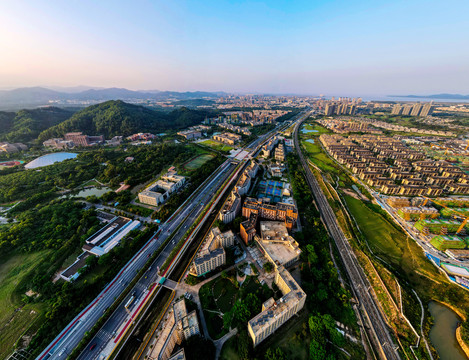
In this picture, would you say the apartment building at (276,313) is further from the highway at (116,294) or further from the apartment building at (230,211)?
the highway at (116,294)

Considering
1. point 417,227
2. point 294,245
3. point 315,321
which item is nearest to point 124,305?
point 315,321

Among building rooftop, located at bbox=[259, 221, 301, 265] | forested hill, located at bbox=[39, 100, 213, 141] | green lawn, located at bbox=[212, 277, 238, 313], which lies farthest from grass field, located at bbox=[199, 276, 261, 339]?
forested hill, located at bbox=[39, 100, 213, 141]

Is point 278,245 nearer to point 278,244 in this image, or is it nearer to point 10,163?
point 278,244

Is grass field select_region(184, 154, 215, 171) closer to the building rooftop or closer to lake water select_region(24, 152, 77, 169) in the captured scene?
the building rooftop

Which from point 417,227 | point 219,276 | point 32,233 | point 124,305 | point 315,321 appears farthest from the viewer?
point 417,227

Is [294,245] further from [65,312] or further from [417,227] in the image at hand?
[65,312]
